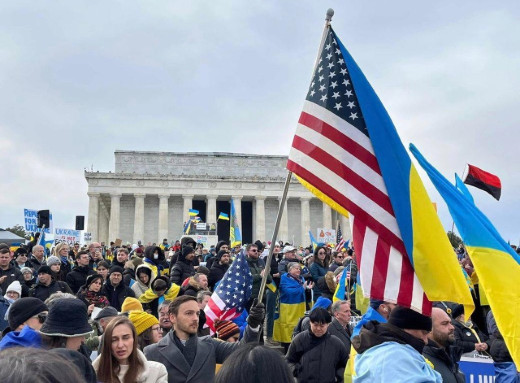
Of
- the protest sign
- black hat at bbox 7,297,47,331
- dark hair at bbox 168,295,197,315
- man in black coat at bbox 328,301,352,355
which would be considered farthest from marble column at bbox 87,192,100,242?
dark hair at bbox 168,295,197,315

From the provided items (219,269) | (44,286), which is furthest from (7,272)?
(219,269)

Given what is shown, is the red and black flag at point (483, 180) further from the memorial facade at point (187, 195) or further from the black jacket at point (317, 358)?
the memorial facade at point (187, 195)

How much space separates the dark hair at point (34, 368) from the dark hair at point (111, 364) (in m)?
2.91

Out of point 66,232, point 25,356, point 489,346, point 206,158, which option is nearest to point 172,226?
point 206,158

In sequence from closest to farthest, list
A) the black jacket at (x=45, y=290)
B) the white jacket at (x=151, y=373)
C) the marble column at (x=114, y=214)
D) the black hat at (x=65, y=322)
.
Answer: the black hat at (x=65, y=322) < the white jacket at (x=151, y=373) < the black jacket at (x=45, y=290) < the marble column at (x=114, y=214)

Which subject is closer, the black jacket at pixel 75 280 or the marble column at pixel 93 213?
the black jacket at pixel 75 280

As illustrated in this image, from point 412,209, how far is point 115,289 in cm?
557

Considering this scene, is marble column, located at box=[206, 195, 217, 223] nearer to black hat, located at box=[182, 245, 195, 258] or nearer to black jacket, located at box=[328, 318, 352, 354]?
black hat, located at box=[182, 245, 195, 258]

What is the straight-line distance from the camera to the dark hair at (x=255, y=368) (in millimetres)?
2004

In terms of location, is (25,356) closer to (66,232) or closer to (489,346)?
(489,346)

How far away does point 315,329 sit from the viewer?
588 cm

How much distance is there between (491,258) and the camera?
5031 mm

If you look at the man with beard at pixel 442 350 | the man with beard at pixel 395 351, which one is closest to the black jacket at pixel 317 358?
the man with beard at pixel 442 350

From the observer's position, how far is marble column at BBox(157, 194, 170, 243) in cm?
5684
